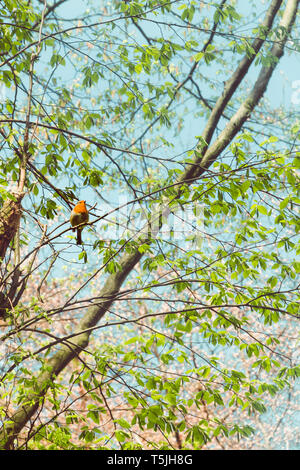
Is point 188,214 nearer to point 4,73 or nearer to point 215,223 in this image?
point 215,223

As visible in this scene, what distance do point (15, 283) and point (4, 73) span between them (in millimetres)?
1945

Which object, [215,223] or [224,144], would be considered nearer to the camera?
[215,223]

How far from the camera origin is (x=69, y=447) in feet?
11.8

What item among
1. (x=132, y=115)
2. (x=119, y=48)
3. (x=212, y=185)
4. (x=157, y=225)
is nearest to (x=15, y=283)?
(x=157, y=225)

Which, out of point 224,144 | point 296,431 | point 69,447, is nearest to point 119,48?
point 224,144

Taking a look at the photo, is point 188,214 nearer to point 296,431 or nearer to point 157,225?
point 157,225

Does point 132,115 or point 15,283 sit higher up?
point 132,115
